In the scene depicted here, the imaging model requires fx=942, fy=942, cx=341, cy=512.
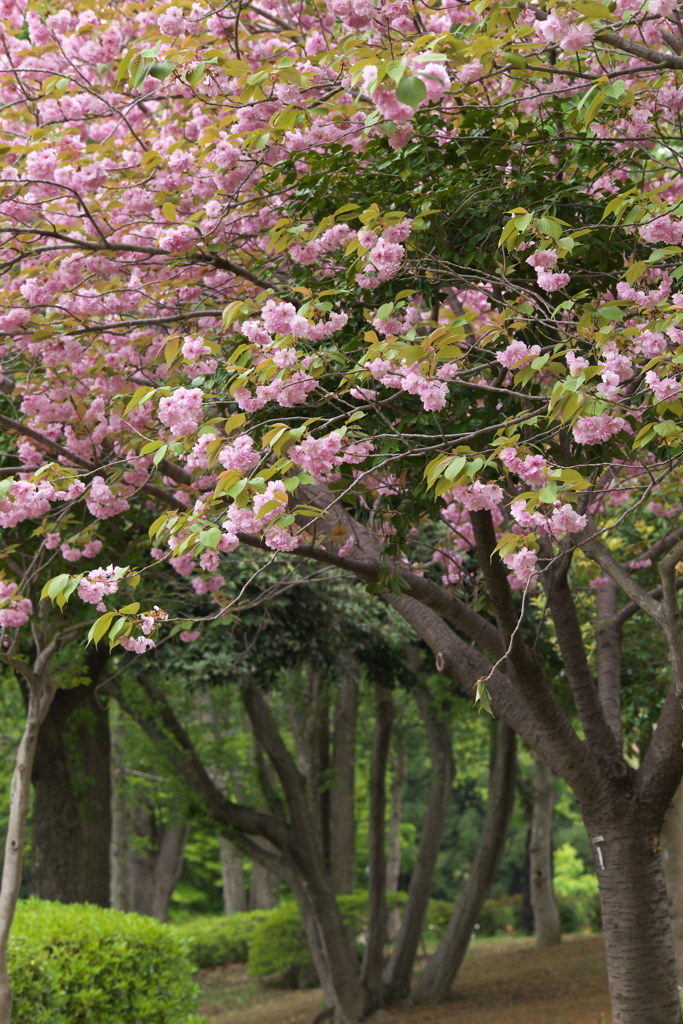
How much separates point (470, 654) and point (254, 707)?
207 inches

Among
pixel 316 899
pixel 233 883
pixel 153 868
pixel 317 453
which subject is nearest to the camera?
pixel 317 453

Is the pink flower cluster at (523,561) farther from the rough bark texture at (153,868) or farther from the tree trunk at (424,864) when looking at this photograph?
the rough bark texture at (153,868)

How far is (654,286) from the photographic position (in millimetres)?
3957

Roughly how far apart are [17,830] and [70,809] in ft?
13.9

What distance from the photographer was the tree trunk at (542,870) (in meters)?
14.1

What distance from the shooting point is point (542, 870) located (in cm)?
1404

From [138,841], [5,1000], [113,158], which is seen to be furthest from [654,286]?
[138,841]

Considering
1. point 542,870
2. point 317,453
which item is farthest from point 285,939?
point 317,453

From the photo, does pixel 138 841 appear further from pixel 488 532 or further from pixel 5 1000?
pixel 488 532

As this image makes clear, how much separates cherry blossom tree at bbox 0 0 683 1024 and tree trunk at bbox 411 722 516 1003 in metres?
5.19

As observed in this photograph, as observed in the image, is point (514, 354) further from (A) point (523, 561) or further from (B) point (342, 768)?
(B) point (342, 768)

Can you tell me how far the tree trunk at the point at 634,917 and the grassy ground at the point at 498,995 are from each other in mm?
2694

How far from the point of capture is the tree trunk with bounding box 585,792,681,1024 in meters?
4.49

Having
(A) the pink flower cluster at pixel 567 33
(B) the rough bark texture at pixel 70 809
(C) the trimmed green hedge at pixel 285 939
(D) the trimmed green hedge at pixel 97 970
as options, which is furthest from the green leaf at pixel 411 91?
(C) the trimmed green hedge at pixel 285 939
